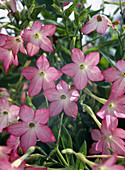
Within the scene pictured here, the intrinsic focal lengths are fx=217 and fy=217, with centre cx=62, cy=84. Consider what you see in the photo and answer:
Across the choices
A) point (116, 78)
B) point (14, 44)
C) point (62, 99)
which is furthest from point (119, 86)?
point (14, 44)

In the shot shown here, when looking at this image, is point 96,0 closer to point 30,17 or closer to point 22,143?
point 30,17

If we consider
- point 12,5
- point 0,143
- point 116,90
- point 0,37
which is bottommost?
point 0,143

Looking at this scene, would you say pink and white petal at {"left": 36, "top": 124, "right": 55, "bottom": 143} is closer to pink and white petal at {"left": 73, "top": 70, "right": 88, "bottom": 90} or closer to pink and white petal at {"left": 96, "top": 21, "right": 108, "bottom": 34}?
pink and white petal at {"left": 73, "top": 70, "right": 88, "bottom": 90}

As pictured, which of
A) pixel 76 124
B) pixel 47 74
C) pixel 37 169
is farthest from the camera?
pixel 76 124

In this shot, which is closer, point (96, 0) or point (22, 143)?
point (22, 143)

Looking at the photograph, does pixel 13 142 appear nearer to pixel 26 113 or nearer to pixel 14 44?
pixel 26 113

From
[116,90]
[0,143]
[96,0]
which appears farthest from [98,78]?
[0,143]

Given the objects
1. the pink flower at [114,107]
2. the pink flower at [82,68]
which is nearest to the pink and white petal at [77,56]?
the pink flower at [82,68]
